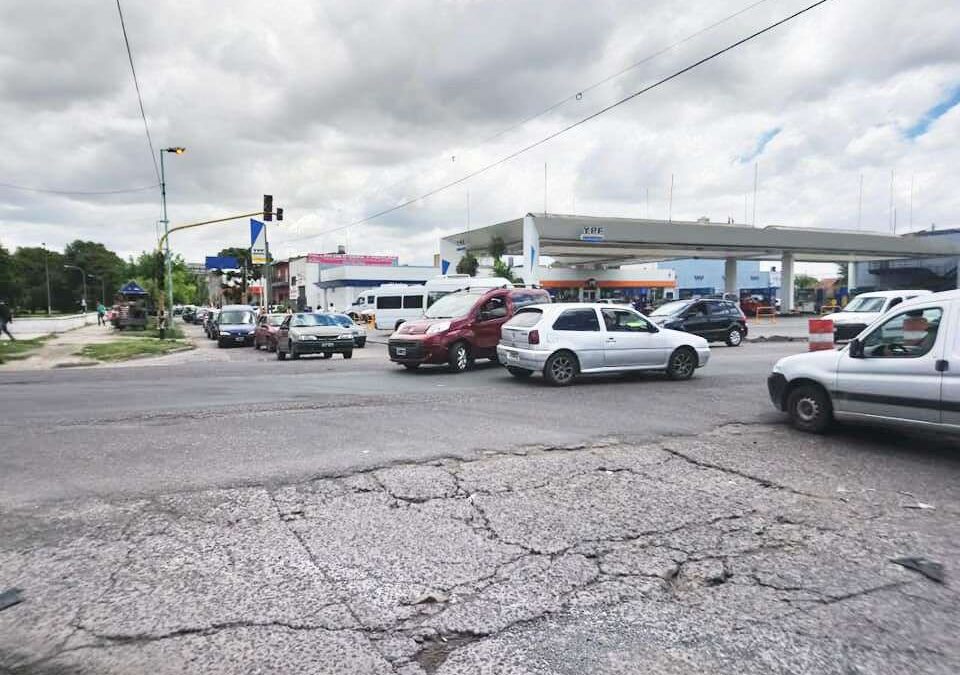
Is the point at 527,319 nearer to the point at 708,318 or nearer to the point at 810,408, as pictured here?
the point at 810,408

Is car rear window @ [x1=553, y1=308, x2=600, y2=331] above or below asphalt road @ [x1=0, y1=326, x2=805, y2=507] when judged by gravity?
above

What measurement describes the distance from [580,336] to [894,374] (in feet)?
18.6

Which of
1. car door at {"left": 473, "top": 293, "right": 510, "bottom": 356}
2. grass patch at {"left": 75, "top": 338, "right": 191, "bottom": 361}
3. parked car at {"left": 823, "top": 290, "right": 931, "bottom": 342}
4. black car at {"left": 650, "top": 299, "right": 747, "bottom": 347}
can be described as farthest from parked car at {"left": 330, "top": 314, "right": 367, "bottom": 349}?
parked car at {"left": 823, "top": 290, "right": 931, "bottom": 342}

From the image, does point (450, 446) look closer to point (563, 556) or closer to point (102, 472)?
point (563, 556)

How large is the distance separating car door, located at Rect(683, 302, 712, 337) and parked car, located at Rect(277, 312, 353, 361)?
11569 millimetres

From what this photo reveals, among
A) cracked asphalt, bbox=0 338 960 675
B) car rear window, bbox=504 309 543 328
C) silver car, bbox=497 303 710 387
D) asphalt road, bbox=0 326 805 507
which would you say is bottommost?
cracked asphalt, bbox=0 338 960 675

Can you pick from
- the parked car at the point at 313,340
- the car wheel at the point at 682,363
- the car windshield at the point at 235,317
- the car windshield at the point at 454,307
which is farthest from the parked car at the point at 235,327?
the car wheel at the point at 682,363

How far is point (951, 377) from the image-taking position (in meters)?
5.66

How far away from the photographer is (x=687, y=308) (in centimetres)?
2098

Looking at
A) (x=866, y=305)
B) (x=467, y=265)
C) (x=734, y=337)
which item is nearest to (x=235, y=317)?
(x=734, y=337)

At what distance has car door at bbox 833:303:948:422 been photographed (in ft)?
19.2

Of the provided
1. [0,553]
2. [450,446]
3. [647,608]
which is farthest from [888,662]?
[0,553]

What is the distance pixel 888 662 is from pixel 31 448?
297 inches

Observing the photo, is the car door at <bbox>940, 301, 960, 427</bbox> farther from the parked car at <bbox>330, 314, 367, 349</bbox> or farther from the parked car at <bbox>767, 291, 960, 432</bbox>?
the parked car at <bbox>330, 314, 367, 349</bbox>
